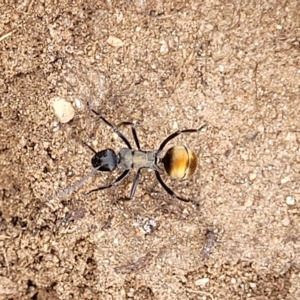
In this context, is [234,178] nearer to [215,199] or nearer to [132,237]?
[215,199]

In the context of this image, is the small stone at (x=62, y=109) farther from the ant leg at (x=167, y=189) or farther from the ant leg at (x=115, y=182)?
the ant leg at (x=167, y=189)

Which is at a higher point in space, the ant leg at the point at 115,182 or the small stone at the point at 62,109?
the small stone at the point at 62,109

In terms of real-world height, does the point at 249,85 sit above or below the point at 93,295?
above

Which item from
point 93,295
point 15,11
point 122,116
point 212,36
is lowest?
point 93,295

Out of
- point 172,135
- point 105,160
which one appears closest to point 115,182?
point 105,160

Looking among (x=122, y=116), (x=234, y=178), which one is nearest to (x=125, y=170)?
(x=122, y=116)

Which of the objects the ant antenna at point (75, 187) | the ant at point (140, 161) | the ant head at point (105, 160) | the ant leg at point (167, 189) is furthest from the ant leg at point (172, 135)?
the ant antenna at point (75, 187)

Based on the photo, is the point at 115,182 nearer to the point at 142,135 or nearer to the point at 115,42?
the point at 142,135

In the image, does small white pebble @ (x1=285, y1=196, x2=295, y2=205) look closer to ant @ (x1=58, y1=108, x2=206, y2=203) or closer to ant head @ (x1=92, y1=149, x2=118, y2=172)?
ant @ (x1=58, y1=108, x2=206, y2=203)
